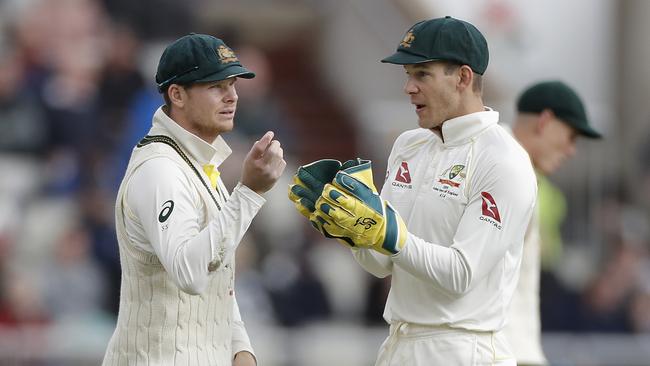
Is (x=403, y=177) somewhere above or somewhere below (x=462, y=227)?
above

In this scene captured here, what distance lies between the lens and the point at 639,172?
1468 cm

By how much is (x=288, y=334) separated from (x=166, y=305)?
15.6 feet

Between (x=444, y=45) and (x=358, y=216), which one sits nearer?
(x=358, y=216)

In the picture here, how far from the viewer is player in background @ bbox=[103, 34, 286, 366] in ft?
17.7

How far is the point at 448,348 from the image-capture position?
566cm

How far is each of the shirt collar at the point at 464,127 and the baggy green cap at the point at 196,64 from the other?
0.80 m

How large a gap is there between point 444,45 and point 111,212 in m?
6.05

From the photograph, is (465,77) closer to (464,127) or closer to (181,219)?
(464,127)

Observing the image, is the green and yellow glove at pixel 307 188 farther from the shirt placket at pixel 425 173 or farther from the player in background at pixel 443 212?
the shirt placket at pixel 425 173

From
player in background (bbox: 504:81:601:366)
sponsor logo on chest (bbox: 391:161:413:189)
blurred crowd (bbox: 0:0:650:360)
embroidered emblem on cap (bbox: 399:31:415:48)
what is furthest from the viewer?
blurred crowd (bbox: 0:0:650:360)

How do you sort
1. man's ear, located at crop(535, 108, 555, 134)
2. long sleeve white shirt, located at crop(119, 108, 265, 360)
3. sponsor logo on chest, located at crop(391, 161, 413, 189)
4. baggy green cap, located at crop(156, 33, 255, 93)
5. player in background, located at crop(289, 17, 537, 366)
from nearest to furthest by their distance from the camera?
long sleeve white shirt, located at crop(119, 108, 265, 360)
player in background, located at crop(289, 17, 537, 366)
baggy green cap, located at crop(156, 33, 255, 93)
sponsor logo on chest, located at crop(391, 161, 413, 189)
man's ear, located at crop(535, 108, 555, 134)

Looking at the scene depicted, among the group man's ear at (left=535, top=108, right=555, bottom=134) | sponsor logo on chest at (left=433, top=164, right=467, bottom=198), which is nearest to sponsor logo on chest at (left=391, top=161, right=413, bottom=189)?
sponsor logo on chest at (left=433, top=164, right=467, bottom=198)

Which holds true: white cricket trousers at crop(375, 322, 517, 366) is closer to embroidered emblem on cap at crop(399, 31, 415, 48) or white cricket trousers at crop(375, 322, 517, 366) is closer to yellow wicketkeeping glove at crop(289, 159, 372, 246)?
yellow wicketkeeping glove at crop(289, 159, 372, 246)

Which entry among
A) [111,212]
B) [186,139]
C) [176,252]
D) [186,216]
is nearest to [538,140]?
[186,139]
